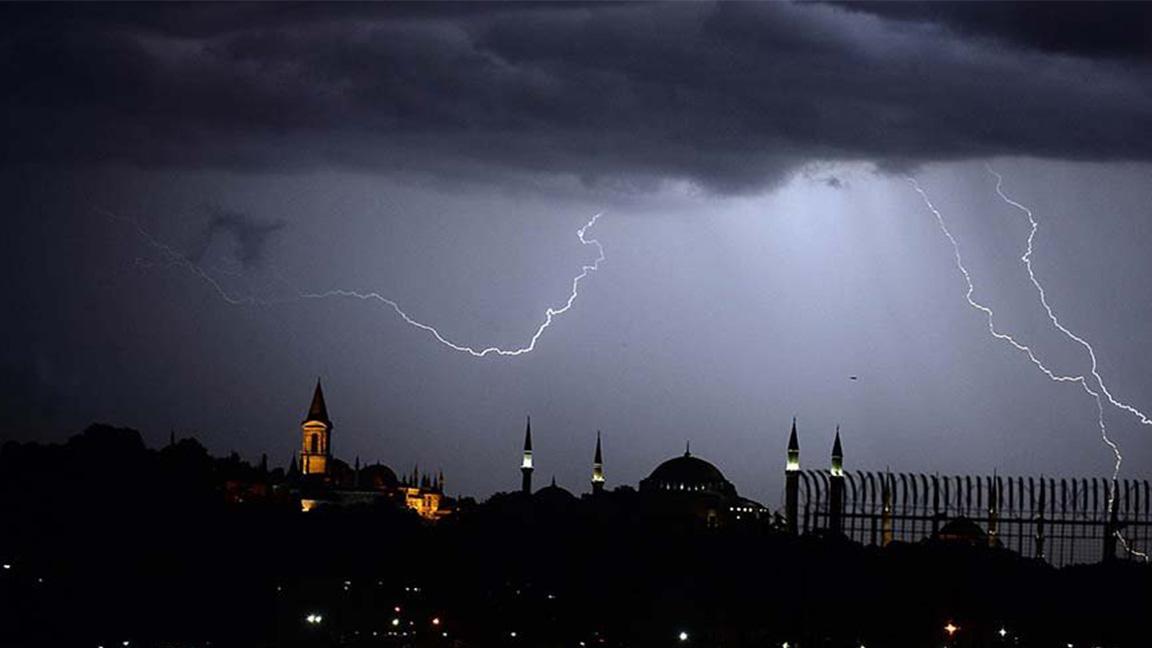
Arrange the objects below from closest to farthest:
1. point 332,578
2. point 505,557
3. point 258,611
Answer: point 258,611 < point 332,578 < point 505,557

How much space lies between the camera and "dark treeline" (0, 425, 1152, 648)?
461 feet

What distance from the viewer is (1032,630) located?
564ft

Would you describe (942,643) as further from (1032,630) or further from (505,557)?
(505,557)

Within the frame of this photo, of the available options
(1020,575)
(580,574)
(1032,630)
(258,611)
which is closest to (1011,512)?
(1020,575)

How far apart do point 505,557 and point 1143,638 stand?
48.9m

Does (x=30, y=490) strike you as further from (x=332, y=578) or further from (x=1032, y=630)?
(x=1032, y=630)

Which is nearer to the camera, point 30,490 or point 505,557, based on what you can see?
point 30,490

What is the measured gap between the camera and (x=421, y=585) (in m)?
176

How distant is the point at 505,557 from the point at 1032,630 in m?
40.6

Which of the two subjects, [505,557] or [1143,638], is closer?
[1143,638]

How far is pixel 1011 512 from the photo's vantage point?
7672 inches

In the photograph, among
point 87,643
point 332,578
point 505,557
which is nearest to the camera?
point 87,643

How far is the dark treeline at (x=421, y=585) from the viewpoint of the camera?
140375 millimetres

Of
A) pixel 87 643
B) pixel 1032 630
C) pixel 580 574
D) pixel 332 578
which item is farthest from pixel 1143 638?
pixel 87 643
